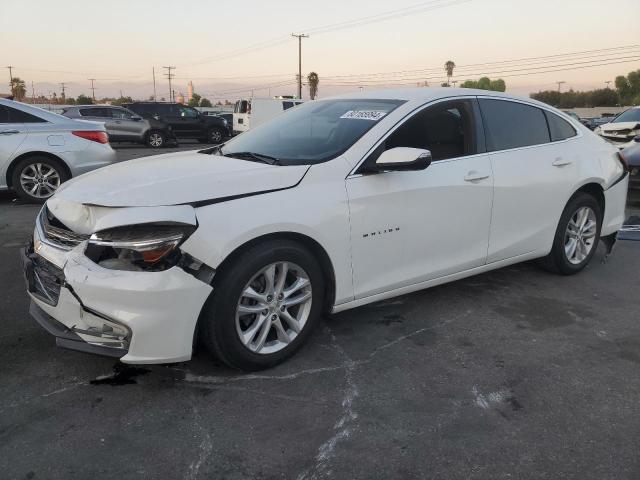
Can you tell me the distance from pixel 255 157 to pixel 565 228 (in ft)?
9.12

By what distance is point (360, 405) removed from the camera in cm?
277

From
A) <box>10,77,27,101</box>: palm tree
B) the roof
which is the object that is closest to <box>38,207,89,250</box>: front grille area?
the roof

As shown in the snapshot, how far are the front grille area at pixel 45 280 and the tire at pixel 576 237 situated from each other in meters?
3.83

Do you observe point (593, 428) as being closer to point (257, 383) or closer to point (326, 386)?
point (326, 386)

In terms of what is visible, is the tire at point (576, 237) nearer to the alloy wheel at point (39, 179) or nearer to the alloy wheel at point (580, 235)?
the alloy wheel at point (580, 235)

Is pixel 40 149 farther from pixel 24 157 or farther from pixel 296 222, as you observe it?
pixel 296 222

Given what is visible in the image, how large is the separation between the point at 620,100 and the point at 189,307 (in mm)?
83632

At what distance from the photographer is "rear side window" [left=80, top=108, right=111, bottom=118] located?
18183 mm

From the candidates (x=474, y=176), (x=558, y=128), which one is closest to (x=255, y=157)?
(x=474, y=176)

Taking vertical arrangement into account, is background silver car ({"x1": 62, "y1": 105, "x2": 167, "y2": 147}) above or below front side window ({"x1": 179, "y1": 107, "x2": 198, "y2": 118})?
below

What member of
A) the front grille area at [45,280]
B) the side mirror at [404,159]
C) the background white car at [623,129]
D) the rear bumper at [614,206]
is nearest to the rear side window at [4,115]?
the front grille area at [45,280]

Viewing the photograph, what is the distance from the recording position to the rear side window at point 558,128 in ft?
15.0

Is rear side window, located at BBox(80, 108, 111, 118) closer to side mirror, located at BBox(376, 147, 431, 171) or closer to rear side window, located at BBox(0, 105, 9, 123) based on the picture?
rear side window, located at BBox(0, 105, 9, 123)

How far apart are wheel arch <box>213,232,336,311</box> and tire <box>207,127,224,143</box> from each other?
855 inches
